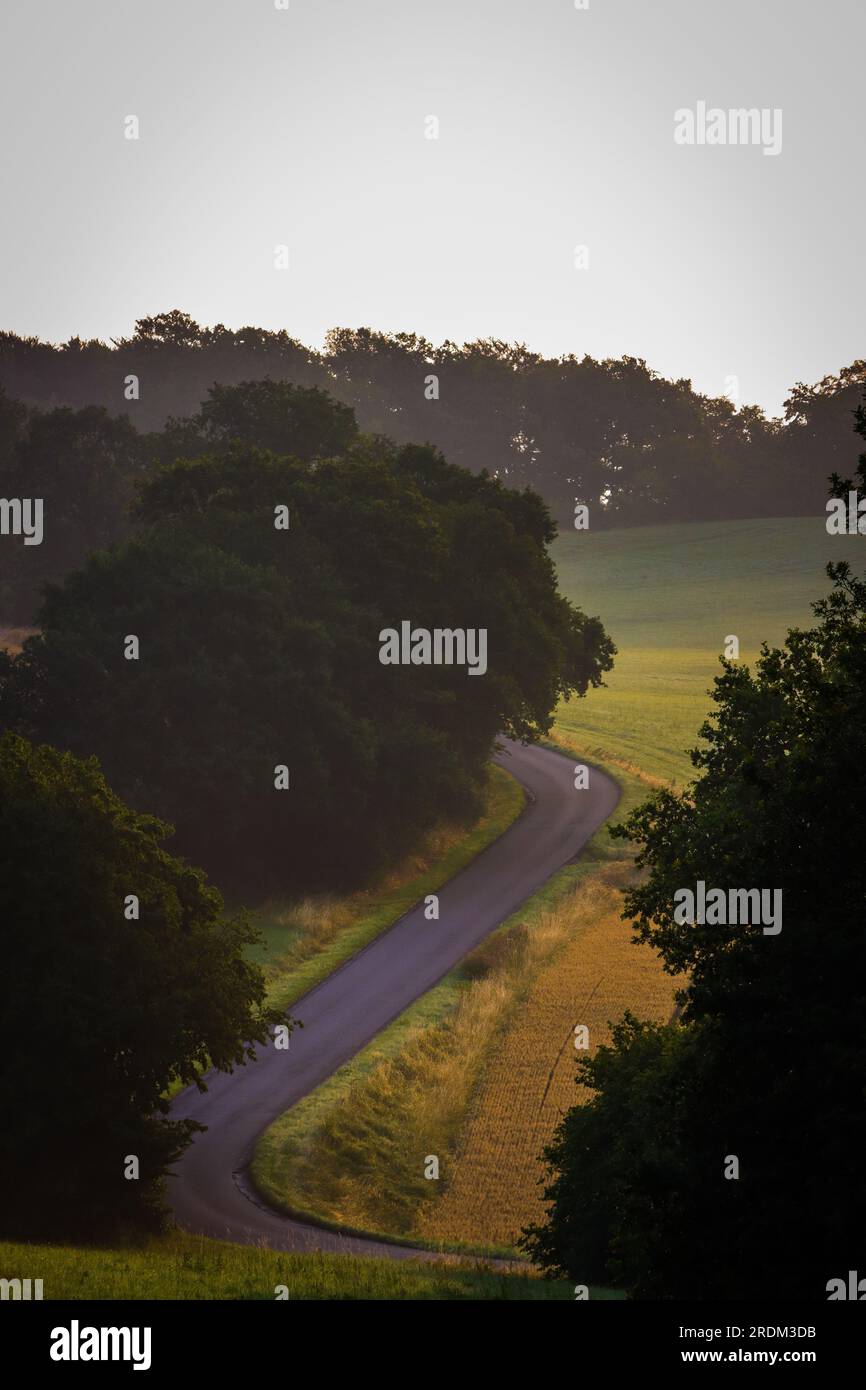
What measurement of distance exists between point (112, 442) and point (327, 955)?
57.6 metres

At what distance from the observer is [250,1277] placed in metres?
19.8

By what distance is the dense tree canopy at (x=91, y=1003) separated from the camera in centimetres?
2623

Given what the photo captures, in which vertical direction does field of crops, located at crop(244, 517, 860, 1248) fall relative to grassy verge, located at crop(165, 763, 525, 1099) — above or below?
below

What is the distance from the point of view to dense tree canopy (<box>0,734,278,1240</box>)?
1033 inches

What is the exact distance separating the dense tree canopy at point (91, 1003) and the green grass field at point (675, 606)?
144 feet

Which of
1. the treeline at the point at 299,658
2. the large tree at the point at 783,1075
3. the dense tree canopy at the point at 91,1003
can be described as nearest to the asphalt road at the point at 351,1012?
the dense tree canopy at the point at 91,1003

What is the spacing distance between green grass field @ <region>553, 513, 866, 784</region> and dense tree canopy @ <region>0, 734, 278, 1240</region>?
144 feet

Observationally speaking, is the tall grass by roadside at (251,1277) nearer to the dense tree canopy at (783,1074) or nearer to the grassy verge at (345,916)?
the dense tree canopy at (783,1074)

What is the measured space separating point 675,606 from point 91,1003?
109 metres

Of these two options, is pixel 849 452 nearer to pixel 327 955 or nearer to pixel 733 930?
pixel 327 955

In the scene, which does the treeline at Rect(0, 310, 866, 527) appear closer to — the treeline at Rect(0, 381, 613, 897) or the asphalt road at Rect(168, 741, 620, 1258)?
the treeline at Rect(0, 381, 613, 897)
